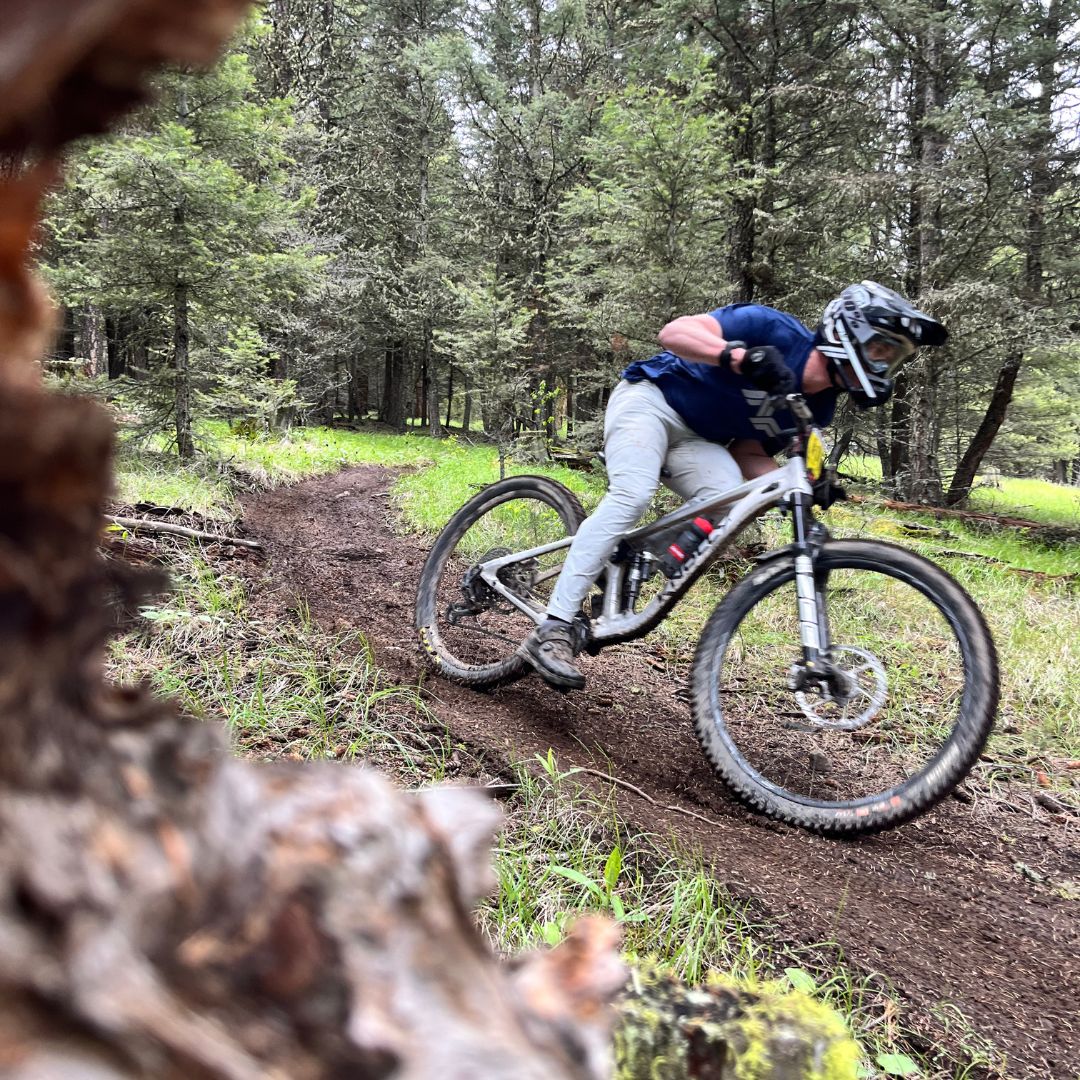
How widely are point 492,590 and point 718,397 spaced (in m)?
1.60

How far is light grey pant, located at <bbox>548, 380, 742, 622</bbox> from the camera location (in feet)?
9.88

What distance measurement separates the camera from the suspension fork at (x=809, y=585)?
2.48m

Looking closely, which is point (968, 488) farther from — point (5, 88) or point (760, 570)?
point (5, 88)

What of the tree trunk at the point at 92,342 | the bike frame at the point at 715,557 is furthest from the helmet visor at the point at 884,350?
the tree trunk at the point at 92,342

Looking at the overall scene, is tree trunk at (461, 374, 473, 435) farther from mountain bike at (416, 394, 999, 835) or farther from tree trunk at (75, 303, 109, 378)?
mountain bike at (416, 394, 999, 835)

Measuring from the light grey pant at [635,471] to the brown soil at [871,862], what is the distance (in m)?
0.67

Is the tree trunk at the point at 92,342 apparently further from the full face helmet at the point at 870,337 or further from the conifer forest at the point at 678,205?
the full face helmet at the point at 870,337

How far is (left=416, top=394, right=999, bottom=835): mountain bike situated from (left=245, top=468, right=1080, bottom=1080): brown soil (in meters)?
0.16

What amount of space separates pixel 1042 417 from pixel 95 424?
25.0 metres

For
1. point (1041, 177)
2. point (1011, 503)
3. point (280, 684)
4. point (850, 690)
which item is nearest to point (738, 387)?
point (850, 690)

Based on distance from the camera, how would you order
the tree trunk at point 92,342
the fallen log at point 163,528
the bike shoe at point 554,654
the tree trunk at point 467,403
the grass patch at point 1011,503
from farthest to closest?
the grass patch at point 1011,503
the tree trunk at point 92,342
the tree trunk at point 467,403
the fallen log at point 163,528
the bike shoe at point 554,654

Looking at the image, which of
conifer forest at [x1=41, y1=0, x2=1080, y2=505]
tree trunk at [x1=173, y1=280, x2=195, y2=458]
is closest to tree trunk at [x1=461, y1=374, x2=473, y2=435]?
conifer forest at [x1=41, y1=0, x2=1080, y2=505]

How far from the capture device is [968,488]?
1313cm

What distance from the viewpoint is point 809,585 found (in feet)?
8.21
